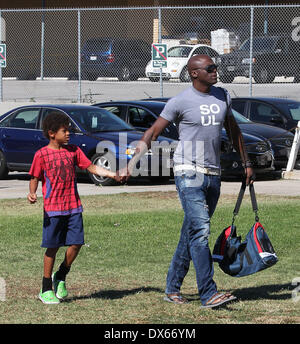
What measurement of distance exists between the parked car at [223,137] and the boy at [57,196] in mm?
9348

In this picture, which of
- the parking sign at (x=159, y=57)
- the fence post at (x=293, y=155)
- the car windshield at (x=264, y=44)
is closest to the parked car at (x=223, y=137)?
the fence post at (x=293, y=155)

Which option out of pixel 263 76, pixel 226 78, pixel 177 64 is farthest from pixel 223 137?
pixel 177 64

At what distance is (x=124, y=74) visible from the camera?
1064 inches

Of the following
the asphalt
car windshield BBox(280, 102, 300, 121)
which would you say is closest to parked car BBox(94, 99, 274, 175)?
the asphalt

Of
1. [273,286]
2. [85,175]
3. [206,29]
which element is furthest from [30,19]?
[273,286]

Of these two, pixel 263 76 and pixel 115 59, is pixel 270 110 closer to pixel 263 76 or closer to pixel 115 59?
pixel 263 76

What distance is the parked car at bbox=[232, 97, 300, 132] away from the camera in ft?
60.1

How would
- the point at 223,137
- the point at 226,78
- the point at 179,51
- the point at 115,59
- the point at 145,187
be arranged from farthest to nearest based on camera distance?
the point at 179,51 → the point at 115,59 → the point at 226,78 → the point at 223,137 → the point at 145,187

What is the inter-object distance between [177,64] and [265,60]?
9.22ft

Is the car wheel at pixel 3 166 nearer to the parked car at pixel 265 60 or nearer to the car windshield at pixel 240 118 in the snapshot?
the car windshield at pixel 240 118

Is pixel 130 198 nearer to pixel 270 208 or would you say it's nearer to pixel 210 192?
pixel 270 208

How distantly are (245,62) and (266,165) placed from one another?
1018 cm

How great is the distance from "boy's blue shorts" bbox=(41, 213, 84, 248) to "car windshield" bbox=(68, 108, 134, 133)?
925cm

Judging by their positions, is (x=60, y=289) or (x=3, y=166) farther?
(x=3, y=166)
